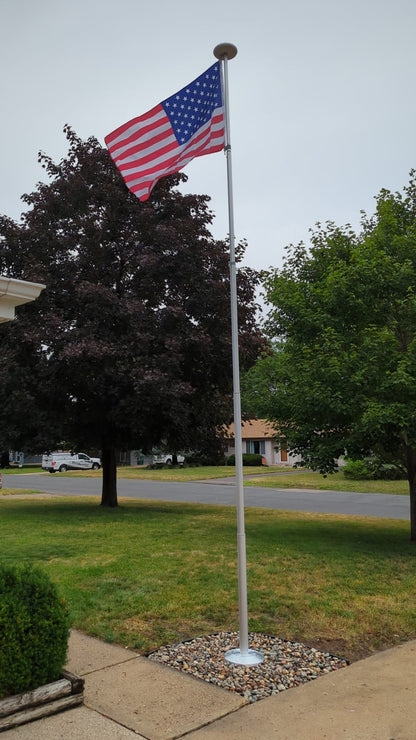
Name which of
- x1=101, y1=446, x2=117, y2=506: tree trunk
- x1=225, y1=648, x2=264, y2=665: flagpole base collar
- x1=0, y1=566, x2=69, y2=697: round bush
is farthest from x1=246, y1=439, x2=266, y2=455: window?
x1=0, y1=566, x2=69, y2=697: round bush

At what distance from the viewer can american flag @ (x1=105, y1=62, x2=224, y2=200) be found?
19.7ft

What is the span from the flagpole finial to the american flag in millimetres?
177

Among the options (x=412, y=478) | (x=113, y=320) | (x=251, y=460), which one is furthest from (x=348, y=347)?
(x=251, y=460)

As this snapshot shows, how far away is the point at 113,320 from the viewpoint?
1466 centimetres

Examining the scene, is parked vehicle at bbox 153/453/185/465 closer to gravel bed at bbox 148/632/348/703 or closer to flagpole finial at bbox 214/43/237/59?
gravel bed at bbox 148/632/348/703

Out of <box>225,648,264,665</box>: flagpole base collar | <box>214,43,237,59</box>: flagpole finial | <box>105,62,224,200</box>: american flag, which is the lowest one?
<box>225,648,264,665</box>: flagpole base collar

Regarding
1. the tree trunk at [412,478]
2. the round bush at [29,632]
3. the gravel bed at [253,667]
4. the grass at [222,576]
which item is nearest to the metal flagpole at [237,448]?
the gravel bed at [253,667]

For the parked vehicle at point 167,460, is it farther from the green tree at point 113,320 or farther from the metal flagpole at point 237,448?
the metal flagpole at point 237,448

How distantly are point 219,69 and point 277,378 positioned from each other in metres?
6.73

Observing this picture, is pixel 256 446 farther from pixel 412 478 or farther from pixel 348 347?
pixel 348 347

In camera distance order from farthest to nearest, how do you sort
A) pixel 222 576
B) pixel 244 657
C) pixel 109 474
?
pixel 109 474 < pixel 222 576 < pixel 244 657

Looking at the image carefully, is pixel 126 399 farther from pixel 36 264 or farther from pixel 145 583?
pixel 145 583

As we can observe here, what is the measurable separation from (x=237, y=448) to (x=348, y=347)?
5.57 m

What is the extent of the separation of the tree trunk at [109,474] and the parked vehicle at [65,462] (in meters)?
29.1
